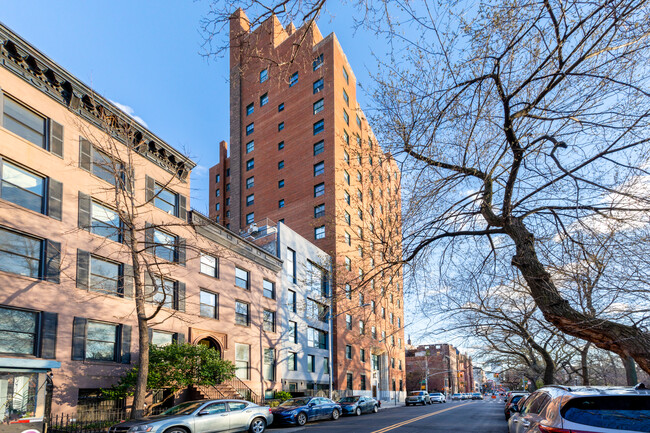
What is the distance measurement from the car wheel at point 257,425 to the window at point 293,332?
17.0 meters

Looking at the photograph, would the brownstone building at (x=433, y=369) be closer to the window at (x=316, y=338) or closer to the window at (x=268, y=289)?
the window at (x=316, y=338)

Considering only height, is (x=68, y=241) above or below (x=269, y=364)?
above

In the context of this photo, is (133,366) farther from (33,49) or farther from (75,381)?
(33,49)

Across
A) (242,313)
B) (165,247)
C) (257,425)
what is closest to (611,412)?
(257,425)

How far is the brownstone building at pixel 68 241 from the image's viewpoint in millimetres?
15953

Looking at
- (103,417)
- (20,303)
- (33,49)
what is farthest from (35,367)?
(33,49)

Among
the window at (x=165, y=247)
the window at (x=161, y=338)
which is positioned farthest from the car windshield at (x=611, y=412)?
the window at (x=165, y=247)

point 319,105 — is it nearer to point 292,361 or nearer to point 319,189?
point 319,189

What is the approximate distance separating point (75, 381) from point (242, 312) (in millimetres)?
12356

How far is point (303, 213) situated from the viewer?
44594 mm

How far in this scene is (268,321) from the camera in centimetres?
3148

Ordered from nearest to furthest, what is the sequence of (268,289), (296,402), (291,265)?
(296,402)
(268,289)
(291,265)

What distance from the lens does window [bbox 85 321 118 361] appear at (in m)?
18.4

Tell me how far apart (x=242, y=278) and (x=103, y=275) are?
1076cm
